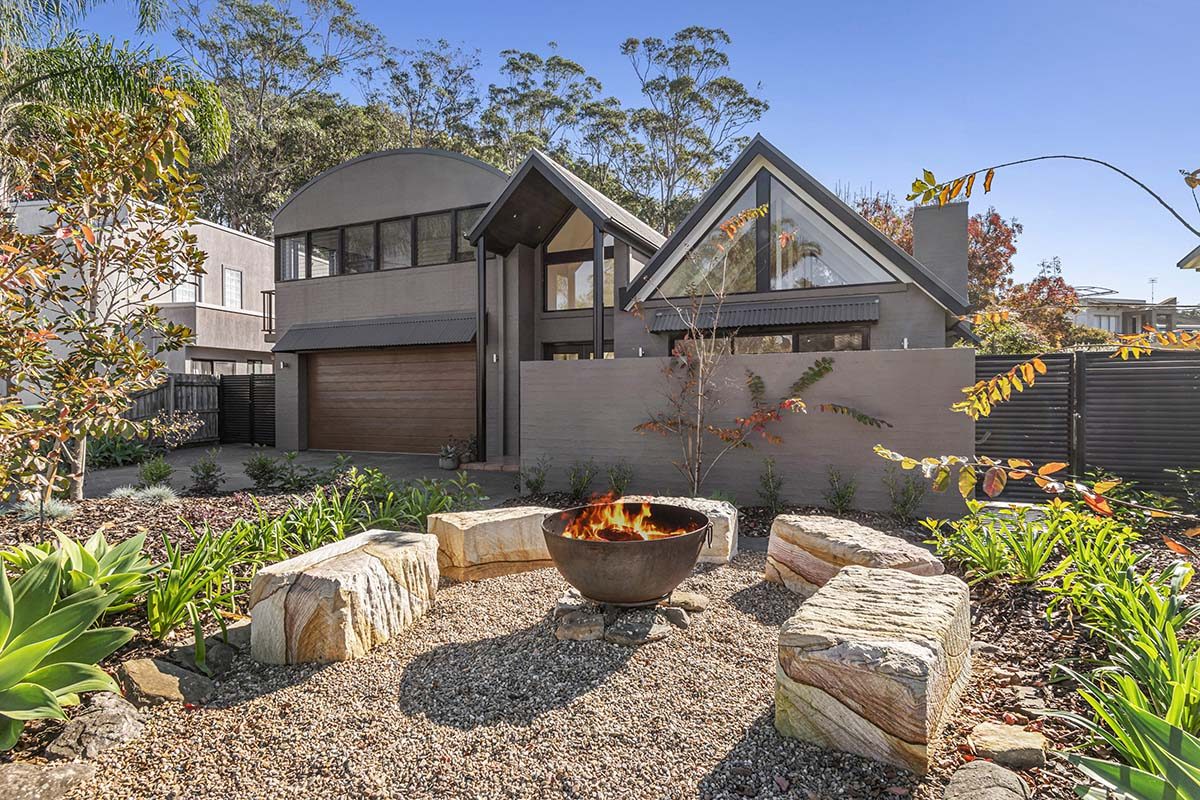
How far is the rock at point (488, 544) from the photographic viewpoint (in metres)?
5.15

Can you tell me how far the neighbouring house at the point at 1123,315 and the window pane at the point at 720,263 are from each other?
20.9 m

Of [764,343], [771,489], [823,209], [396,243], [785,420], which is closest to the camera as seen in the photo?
[771,489]

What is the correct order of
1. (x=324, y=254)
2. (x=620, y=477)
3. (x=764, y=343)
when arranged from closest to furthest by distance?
(x=620, y=477) < (x=764, y=343) < (x=324, y=254)

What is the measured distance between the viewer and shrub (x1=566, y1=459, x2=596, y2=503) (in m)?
8.77

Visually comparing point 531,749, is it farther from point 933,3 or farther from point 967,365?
point 933,3

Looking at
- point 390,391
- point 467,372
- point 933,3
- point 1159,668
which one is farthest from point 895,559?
point 390,391

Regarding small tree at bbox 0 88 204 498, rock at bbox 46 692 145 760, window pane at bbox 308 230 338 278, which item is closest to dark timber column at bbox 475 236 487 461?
window pane at bbox 308 230 338 278

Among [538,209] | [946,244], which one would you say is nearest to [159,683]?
[538,209]

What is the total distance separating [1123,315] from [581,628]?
109 feet

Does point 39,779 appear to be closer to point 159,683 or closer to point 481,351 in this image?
point 159,683

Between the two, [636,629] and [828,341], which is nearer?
[636,629]

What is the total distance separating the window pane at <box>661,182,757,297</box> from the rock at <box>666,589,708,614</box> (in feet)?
24.0

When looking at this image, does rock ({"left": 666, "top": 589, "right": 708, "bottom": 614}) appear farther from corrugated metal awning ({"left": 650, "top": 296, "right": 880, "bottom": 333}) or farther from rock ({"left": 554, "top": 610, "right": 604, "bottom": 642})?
corrugated metal awning ({"left": 650, "top": 296, "right": 880, "bottom": 333})

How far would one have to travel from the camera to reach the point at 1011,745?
2.57 metres
